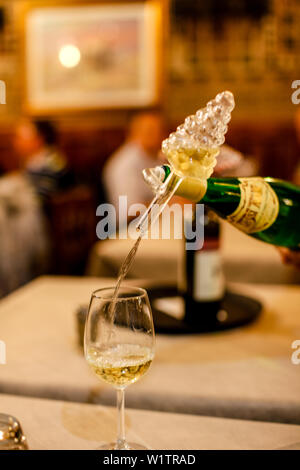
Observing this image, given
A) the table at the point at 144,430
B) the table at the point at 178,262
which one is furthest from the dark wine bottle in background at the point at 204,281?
the table at the point at 178,262

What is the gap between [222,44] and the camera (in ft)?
13.6

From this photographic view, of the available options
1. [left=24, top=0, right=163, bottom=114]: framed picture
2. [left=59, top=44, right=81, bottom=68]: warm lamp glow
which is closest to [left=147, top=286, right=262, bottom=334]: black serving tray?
[left=24, top=0, right=163, bottom=114]: framed picture

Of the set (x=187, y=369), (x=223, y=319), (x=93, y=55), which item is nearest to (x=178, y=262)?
(x=223, y=319)

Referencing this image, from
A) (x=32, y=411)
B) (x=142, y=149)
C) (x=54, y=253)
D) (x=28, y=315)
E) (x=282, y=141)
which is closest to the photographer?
(x=32, y=411)

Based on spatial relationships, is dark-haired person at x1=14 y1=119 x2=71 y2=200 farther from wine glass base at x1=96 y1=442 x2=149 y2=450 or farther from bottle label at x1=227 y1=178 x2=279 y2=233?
wine glass base at x1=96 y1=442 x2=149 y2=450

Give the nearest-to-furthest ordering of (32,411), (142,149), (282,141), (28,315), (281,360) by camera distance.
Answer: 1. (32,411)
2. (281,360)
3. (28,315)
4. (142,149)
5. (282,141)

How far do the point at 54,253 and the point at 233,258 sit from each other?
144 centimetres

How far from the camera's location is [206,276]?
0.98 meters

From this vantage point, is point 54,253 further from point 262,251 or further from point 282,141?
point 282,141

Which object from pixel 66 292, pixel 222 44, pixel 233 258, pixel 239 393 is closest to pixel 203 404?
pixel 239 393

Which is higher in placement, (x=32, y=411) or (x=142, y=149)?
(x=142, y=149)

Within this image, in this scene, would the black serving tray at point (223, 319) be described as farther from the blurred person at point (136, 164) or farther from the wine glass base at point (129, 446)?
the blurred person at point (136, 164)

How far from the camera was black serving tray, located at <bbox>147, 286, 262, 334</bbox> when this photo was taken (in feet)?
3.22

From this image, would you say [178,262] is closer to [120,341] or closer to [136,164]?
[120,341]
